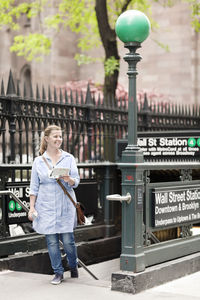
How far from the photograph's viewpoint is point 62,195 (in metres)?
7.18

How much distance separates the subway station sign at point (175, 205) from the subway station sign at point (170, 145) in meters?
3.24

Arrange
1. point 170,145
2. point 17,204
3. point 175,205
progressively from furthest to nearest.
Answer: point 170,145 < point 17,204 < point 175,205

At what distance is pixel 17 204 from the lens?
899 centimetres

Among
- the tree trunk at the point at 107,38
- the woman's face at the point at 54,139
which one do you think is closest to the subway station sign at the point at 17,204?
the woman's face at the point at 54,139

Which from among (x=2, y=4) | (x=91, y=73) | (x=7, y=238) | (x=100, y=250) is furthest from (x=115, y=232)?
(x=91, y=73)

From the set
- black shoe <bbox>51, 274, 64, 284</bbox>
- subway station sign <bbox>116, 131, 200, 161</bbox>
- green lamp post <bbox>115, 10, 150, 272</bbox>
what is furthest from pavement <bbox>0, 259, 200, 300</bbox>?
subway station sign <bbox>116, 131, 200, 161</bbox>

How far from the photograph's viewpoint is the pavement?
6641 millimetres

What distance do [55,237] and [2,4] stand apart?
14.9m

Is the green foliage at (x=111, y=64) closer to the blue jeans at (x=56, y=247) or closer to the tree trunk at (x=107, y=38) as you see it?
the tree trunk at (x=107, y=38)

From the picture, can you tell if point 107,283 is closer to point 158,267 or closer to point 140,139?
point 158,267

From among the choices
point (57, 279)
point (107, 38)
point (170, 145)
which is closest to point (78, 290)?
point (57, 279)

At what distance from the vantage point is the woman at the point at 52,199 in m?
7.11

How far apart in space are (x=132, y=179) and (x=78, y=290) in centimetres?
136

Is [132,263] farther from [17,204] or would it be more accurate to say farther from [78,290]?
[17,204]
